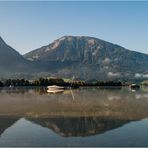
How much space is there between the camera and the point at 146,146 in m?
34.4

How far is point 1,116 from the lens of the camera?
62312mm

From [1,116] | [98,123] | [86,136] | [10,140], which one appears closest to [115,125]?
[98,123]

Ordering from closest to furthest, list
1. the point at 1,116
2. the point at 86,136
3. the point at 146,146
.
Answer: the point at 146,146
the point at 86,136
the point at 1,116

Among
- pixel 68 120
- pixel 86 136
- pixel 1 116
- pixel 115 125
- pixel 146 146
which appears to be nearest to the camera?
pixel 146 146

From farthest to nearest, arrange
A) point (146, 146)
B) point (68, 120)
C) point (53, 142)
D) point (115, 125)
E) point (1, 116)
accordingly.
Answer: point (1, 116) < point (68, 120) < point (115, 125) < point (53, 142) < point (146, 146)

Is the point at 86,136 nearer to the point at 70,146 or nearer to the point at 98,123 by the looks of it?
the point at 70,146

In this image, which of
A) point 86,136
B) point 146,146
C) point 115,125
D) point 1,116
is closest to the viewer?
point 146,146

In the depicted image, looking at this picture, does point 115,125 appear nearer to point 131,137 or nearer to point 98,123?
point 98,123

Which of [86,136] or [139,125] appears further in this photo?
[139,125]

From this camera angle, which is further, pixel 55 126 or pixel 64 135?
pixel 55 126

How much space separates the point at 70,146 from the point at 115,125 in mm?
16188

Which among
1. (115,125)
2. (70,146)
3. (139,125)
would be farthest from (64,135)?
(139,125)

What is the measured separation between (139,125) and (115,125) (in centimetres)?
391

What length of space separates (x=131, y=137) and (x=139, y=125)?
10.9 meters
